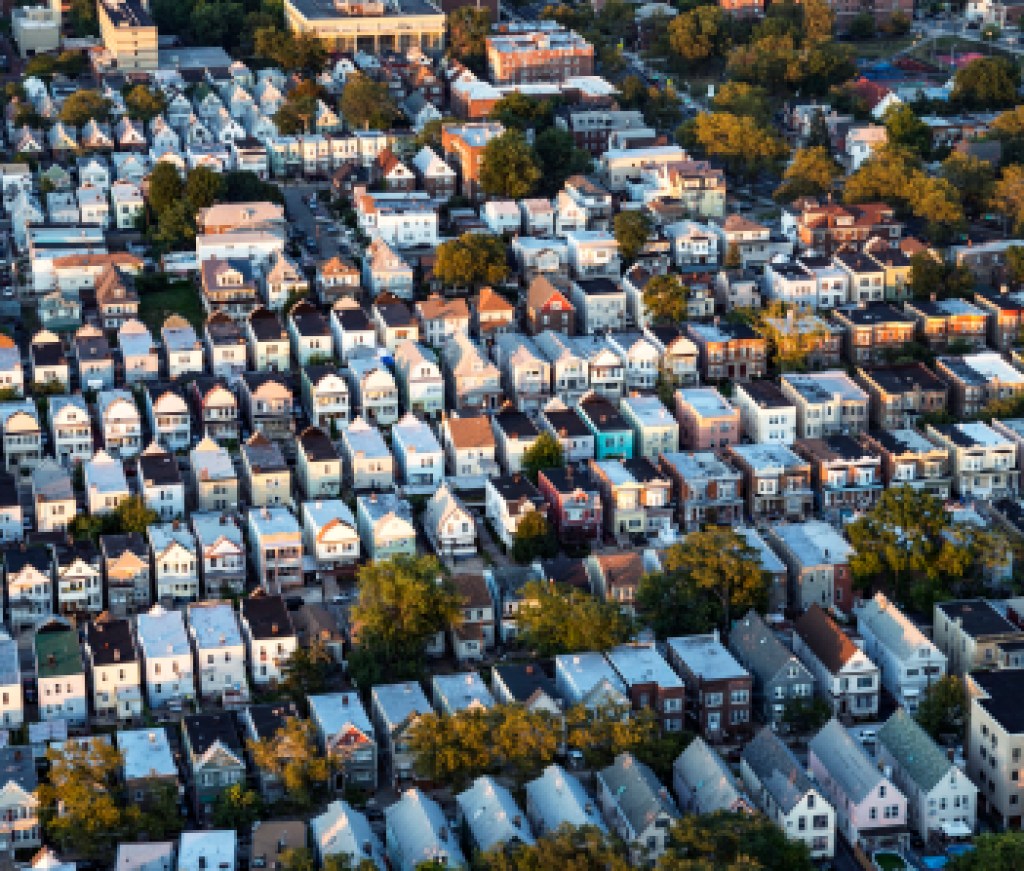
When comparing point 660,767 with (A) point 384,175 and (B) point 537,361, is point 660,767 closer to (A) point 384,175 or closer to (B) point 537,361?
(B) point 537,361

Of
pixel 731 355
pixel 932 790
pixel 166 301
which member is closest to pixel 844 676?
pixel 932 790

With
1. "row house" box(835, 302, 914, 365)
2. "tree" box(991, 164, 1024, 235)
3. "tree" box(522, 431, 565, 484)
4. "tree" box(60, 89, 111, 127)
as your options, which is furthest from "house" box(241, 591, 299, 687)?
"tree" box(60, 89, 111, 127)

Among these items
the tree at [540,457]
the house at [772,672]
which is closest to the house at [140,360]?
the tree at [540,457]

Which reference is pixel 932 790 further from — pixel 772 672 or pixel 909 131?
pixel 909 131

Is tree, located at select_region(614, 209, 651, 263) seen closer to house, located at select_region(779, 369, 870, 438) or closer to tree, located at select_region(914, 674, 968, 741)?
house, located at select_region(779, 369, 870, 438)

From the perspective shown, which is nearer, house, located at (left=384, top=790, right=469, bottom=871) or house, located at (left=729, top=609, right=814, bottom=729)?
house, located at (left=384, top=790, right=469, bottom=871)

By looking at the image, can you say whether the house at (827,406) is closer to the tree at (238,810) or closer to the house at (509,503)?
the house at (509,503)
